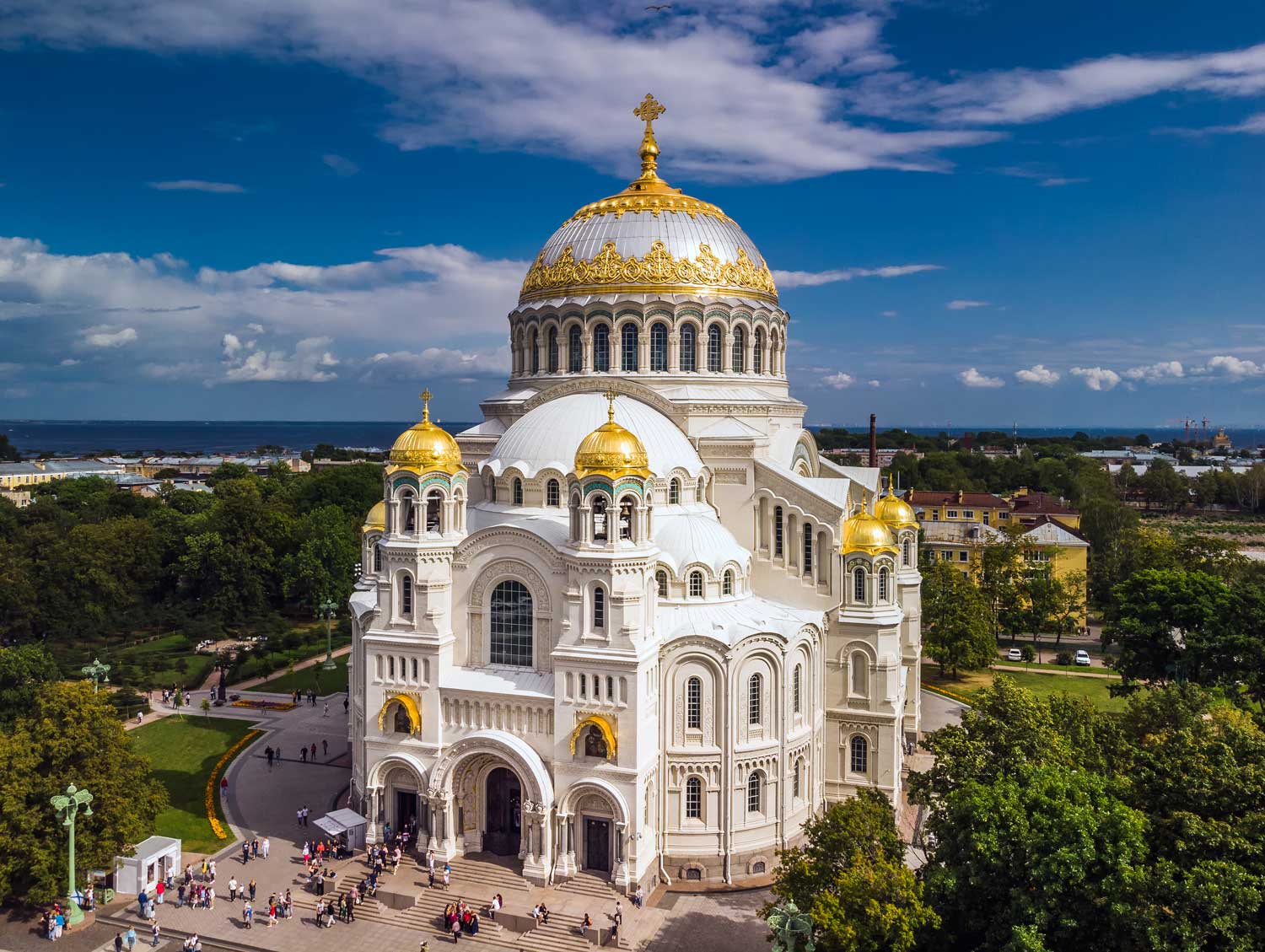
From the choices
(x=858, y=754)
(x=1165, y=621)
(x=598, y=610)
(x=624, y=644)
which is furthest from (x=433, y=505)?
(x=1165, y=621)

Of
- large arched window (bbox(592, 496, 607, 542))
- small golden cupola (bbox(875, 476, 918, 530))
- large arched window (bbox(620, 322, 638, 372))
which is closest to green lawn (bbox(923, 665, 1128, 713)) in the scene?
small golden cupola (bbox(875, 476, 918, 530))

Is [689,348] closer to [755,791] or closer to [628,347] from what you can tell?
[628,347]

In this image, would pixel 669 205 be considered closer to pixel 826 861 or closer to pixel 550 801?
pixel 550 801

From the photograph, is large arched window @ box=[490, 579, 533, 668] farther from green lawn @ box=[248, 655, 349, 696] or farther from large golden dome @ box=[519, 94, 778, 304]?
green lawn @ box=[248, 655, 349, 696]

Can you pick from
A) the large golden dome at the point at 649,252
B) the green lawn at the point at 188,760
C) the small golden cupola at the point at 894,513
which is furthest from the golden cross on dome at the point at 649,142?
the green lawn at the point at 188,760

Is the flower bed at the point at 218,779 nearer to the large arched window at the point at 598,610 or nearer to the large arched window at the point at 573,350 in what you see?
the large arched window at the point at 598,610

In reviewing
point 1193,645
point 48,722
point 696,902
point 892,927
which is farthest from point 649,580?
point 1193,645
